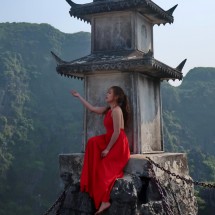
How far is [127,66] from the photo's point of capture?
6.54 m

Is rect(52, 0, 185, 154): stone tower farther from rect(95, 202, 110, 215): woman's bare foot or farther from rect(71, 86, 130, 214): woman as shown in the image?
rect(95, 202, 110, 215): woman's bare foot

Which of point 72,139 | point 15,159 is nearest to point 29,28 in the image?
point 72,139

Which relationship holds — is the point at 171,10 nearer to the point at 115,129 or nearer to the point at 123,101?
the point at 123,101

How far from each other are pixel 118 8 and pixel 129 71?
1265 millimetres

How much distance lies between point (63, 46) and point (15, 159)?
104 ft

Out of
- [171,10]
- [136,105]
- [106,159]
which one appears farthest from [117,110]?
[171,10]

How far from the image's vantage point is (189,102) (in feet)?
210

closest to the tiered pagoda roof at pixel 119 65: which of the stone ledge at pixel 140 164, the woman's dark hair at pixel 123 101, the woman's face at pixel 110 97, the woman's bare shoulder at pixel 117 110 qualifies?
the woman's dark hair at pixel 123 101

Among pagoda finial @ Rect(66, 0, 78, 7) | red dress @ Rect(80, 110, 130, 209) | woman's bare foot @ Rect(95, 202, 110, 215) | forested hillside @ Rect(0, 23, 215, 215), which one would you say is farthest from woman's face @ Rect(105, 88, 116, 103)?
forested hillside @ Rect(0, 23, 215, 215)

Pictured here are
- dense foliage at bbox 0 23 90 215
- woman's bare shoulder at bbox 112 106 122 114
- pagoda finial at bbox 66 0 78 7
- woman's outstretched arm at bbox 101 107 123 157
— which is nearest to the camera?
woman's outstretched arm at bbox 101 107 123 157

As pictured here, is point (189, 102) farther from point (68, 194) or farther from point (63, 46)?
point (68, 194)

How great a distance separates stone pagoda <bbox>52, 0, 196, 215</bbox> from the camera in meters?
6.77

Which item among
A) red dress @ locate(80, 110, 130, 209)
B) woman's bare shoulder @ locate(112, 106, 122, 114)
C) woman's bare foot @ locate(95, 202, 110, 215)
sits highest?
woman's bare shoulder @ locate(112, 106, 122, 114)

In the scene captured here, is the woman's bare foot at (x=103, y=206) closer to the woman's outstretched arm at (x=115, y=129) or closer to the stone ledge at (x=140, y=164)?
the woman's outstretched arm at (x=115, y=129)
